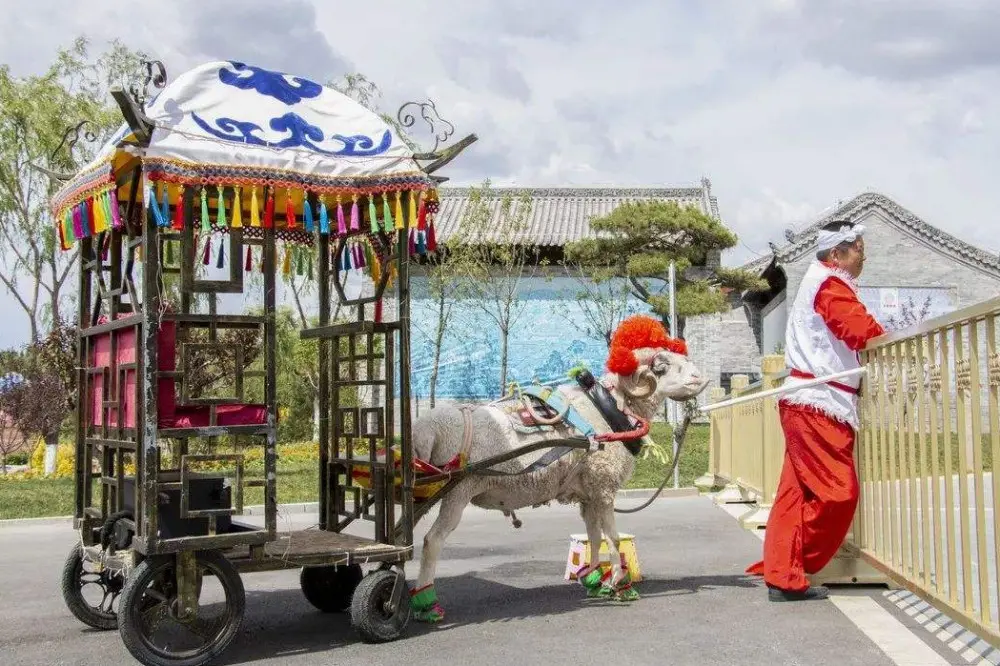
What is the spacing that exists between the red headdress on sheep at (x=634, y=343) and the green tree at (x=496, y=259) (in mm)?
16056

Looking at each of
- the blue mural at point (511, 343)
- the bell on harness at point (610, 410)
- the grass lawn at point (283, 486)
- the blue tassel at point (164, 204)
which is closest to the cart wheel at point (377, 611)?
the bell on harness at point (610, 410)

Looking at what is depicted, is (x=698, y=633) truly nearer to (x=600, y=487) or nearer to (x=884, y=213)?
(x=600, y=487)

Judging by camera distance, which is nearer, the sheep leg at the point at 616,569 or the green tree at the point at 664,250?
the sheep leg at the point at 616,569

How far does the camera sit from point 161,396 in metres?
5.45

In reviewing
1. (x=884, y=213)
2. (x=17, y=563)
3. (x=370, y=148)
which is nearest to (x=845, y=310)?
(x=370, y=148)

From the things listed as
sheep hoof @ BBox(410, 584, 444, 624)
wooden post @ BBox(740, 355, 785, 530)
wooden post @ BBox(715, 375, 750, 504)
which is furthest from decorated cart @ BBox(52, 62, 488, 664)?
wooden post @ BBox(715, 375, 750, 504)

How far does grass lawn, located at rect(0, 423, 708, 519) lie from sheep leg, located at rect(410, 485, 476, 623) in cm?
728

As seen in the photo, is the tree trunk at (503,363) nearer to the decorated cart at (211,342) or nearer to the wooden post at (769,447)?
the wooden post at (769,447)

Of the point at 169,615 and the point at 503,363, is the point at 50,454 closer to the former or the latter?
the point at 503,363

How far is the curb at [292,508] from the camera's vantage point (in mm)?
12273

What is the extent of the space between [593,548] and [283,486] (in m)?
8.95

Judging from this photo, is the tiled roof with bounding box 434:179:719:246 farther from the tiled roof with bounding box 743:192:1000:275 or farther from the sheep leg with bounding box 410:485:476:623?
the sheep leg with bounding box 410:485:476:623

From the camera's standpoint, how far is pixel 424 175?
582 cm

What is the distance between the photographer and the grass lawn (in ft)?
43.4
